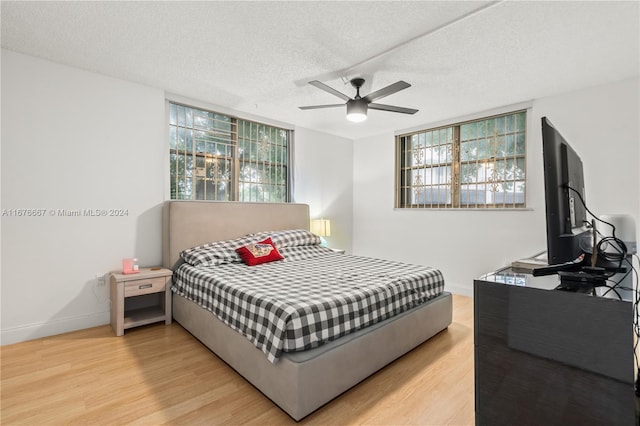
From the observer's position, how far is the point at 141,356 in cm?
236

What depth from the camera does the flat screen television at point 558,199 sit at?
115 cm

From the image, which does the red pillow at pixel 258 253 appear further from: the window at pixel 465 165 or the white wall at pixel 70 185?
the window at pixel 465 165

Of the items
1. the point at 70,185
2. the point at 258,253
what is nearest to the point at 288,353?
the point at 258,253

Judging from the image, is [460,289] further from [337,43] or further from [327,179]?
[337,43]

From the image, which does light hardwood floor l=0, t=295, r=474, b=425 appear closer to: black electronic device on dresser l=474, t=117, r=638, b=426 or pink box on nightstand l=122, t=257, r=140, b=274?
pink box on nightstand l=122, t=257, r=140, b=274

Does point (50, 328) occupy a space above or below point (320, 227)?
below

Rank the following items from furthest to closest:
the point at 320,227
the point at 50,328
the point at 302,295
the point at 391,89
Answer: the point at 320,227, the point at 50,328, the point at 391,89, the point at 302,295

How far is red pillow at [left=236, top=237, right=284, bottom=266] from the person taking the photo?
3.17 m

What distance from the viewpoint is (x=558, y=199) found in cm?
117

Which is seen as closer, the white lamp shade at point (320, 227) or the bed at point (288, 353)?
the bed at point (288, 353)

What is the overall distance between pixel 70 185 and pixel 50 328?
4.31 feet

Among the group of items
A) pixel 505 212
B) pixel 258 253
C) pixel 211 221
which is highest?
pixel 505 212

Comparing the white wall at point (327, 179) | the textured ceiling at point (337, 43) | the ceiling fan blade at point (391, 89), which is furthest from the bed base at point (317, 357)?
the white wall at point (327, 179)

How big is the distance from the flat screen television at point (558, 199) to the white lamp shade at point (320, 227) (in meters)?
3.47
